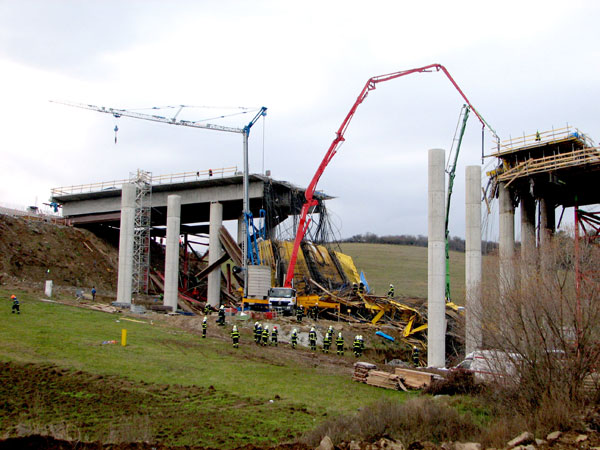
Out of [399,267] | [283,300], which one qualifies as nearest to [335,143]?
[283,300]

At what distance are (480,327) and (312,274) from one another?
30332mm

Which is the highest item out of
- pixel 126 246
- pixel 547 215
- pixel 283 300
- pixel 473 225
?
pixel 547 215

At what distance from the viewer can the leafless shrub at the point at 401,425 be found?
13.7 meters

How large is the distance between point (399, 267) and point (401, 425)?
2953 inches

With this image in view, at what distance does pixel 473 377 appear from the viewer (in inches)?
762

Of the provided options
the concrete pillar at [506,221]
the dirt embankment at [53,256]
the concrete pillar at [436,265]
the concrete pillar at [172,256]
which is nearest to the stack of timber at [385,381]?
the concrete pillar at [436,265]

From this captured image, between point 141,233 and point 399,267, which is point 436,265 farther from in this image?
point 399,267

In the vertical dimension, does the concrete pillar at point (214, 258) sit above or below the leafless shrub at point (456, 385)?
above

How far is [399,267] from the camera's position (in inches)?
3484

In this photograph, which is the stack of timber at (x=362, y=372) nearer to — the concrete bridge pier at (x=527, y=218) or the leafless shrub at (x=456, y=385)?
the leafless shrub at (x=456, y=385)

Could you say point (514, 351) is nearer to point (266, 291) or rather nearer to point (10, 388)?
point (10, 388)

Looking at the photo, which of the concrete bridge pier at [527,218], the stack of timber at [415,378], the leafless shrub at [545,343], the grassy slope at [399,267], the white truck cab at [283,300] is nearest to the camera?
the leafless shrub at [545,343]

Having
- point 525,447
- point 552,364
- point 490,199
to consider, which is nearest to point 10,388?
point 525,447

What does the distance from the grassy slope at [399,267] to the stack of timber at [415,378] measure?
33.5 meters
